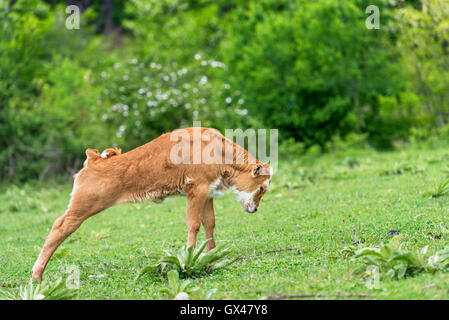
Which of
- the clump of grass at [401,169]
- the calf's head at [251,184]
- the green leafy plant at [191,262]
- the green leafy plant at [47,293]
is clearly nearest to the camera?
the green leafy plant at [47,293]

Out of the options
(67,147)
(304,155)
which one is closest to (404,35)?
(304,155)

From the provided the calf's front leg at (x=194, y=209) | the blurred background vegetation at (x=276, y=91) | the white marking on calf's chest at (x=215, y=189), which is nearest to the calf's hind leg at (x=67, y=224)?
the calf's front leg at (x=194, y=209)

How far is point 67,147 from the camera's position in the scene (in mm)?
19312

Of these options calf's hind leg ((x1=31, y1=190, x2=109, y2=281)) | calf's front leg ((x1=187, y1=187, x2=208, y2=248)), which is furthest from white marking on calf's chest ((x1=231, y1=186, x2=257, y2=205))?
calf's hind leg ((x1=31, y1=190, x2=109, y2=281))

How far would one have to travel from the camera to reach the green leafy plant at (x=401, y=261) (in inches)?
220

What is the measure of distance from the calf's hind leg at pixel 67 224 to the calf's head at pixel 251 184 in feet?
6.19

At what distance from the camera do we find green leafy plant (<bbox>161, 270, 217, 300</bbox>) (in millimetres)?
5324

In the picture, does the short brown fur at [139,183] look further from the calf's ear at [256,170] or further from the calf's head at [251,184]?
the calf's head at [251,184]

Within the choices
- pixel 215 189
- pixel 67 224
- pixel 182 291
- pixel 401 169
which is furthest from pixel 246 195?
pixel 401 169

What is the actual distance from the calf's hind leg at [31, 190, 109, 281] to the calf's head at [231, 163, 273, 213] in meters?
1.89

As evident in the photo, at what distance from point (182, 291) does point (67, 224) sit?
1.95 m

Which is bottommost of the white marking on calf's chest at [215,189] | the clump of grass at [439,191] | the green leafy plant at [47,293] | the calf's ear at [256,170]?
the green leafy plant at [47,293]

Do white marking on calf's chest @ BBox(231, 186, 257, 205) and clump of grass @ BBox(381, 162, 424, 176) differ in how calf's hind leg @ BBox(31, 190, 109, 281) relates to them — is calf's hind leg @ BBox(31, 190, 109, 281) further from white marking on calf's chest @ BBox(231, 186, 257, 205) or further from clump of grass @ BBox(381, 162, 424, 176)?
clump of grass @ BBox(381, 162, 424, 176)
